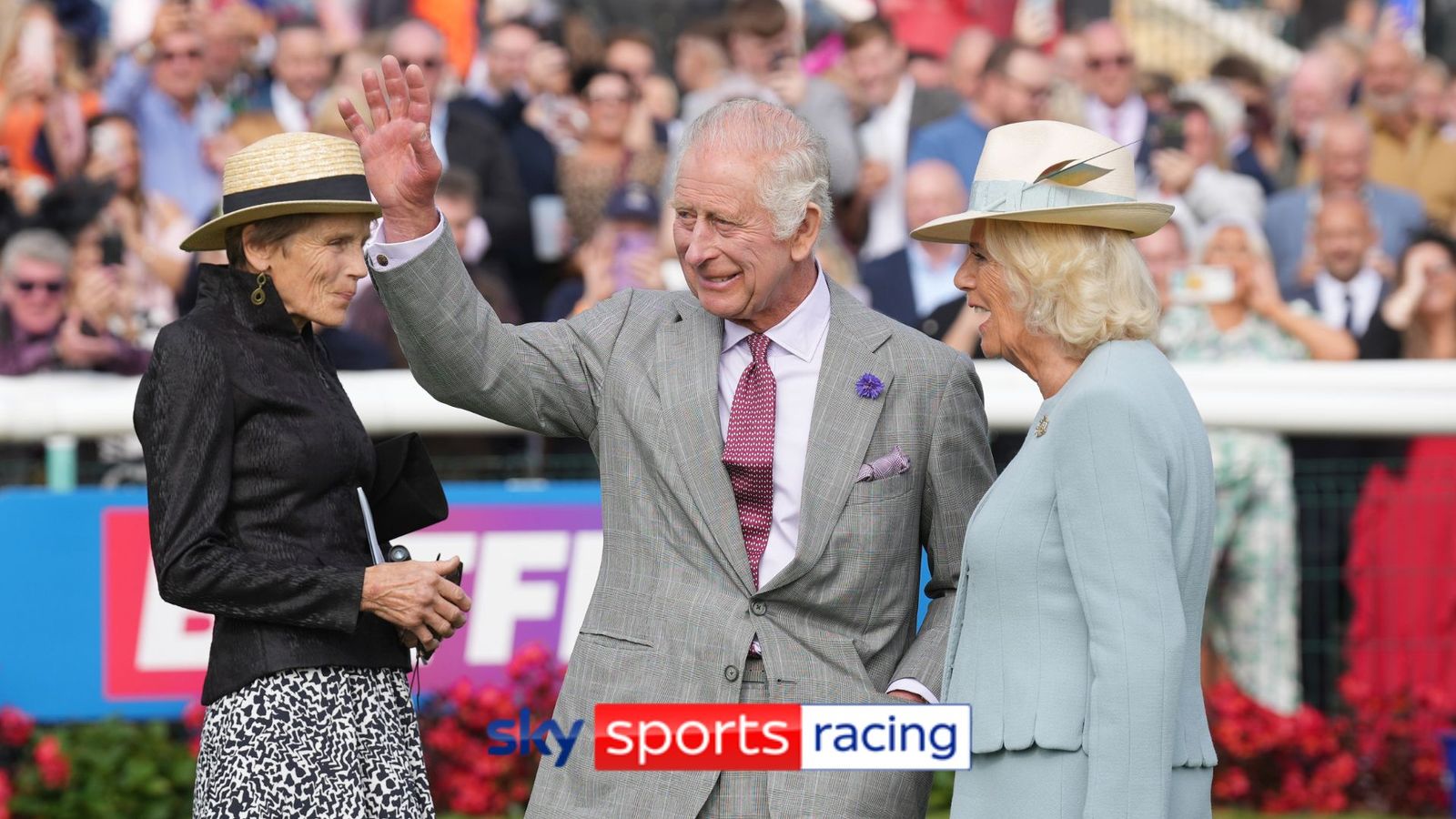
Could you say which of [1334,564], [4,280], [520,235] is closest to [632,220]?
[520,235]

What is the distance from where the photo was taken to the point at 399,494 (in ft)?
13.4

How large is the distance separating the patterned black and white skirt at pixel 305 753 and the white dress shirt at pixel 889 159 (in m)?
5.27

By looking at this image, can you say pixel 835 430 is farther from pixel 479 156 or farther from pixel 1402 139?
pixel 1402 139

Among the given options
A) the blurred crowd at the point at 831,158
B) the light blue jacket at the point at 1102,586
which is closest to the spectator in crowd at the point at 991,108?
the blurred crowd at the point at 831,158

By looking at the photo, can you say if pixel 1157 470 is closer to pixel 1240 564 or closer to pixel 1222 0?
pixel 1240 564

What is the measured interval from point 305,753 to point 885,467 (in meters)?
1.23

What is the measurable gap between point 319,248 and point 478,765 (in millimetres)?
3229

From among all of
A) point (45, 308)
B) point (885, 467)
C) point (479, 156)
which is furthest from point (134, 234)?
point (885, 467)

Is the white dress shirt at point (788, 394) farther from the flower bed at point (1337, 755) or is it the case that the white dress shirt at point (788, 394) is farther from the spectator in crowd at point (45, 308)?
the spectator in crowd at point (45, 308)

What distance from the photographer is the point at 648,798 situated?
12.6 ft

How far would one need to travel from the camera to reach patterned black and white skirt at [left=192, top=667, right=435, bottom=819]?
374 cm

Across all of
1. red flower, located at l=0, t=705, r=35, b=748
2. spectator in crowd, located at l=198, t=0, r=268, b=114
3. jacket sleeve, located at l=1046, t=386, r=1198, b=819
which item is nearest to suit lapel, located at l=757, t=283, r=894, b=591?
jacket sleeve, located at l=1046, t=386, r=1198, b=819

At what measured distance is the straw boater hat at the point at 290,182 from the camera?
3.86m

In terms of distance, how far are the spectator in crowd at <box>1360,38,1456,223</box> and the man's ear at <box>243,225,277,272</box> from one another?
7336 millimetres
